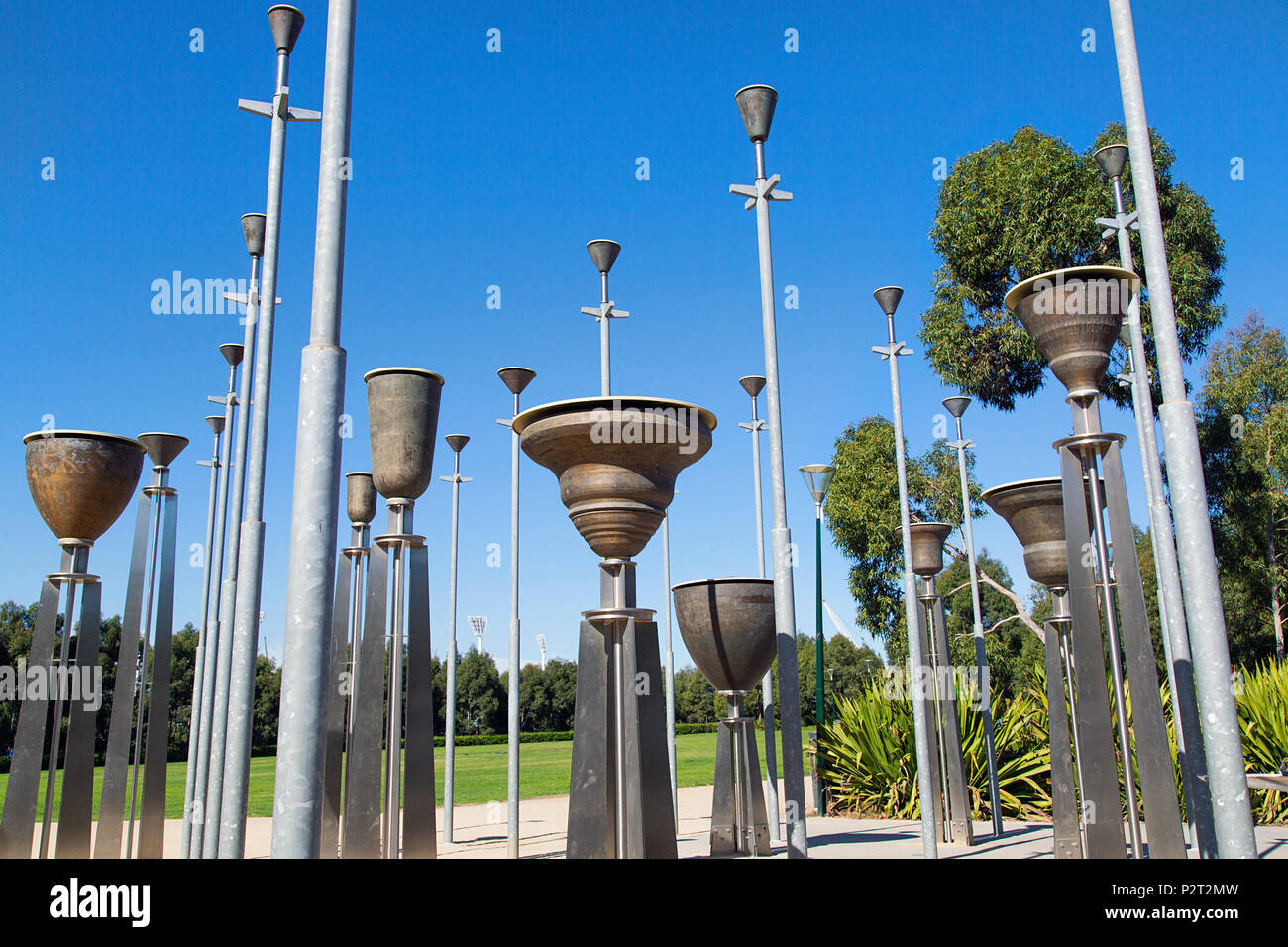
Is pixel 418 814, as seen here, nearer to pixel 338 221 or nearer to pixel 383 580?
pixel 383 580

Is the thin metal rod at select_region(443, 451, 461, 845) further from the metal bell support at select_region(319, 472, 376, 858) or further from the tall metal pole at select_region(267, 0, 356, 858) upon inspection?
the tall metal pole at select_region(267, 0, 356, 858)

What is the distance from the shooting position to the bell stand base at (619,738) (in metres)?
7.03

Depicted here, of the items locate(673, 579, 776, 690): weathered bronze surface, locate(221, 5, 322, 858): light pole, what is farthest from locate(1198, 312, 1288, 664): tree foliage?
locate(221, 5, 322, 858): light pole

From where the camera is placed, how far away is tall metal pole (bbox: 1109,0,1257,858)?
16.8ft

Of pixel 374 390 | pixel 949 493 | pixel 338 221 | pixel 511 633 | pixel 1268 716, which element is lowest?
pixel 1268 716

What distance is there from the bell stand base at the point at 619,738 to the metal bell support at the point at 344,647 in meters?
4.19

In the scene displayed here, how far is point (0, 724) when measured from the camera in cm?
4150

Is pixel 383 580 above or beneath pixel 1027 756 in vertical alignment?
above

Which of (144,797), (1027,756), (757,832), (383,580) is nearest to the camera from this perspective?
(383,580)

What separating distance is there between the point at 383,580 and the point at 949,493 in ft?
67.0

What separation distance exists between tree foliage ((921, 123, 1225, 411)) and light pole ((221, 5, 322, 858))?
15885 millimetres

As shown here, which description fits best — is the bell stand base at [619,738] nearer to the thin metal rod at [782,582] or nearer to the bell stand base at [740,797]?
the thin metal rod at [782,582]

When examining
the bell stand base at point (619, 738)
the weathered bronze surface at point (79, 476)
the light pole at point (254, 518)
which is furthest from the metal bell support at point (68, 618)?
the bell stand base at point (619, 738)
